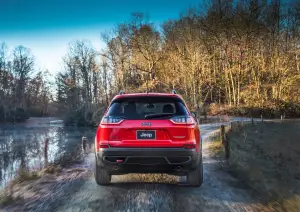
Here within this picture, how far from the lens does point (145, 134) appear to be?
480 centimetres

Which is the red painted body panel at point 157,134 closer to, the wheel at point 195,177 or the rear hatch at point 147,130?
the rear hatch at point 147,130

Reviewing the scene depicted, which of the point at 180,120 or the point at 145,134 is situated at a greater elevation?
the point at 180,120

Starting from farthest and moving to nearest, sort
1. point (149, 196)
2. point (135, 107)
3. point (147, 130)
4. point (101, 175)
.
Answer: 1. point (101, 175)
2. point (135, 107)
3. point (149, 196)
4. point (147, 130)

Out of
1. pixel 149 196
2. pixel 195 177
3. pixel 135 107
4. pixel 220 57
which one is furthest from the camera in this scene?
pixel 220 57

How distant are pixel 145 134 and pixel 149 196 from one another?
1023 mm

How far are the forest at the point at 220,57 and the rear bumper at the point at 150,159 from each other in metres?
23.7

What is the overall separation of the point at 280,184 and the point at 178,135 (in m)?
3.23

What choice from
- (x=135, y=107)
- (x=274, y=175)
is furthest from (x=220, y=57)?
(x=135, y=107)

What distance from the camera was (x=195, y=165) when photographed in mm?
4844

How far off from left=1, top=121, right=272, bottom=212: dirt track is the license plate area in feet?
3.11

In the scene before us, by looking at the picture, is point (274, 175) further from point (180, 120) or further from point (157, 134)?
point (157, 134)

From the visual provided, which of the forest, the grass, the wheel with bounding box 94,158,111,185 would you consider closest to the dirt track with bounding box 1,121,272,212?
the wheel with bounding box 94,158,111,185

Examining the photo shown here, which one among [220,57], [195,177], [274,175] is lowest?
[274,175]

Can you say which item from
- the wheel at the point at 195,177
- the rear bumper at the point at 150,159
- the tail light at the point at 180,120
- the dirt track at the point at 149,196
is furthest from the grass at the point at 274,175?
the tail light at the point at 180,120
